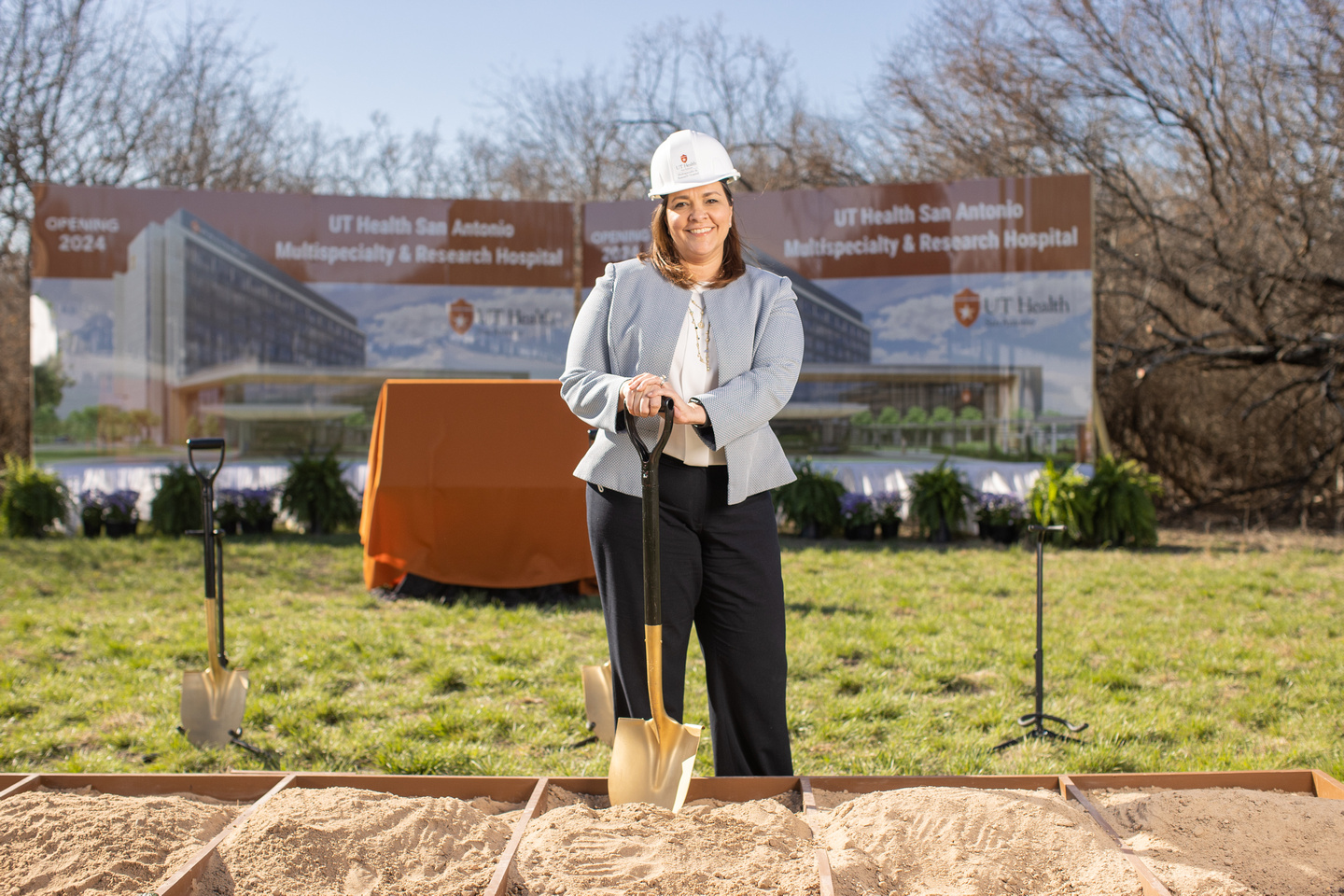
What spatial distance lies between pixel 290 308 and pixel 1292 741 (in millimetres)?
9922

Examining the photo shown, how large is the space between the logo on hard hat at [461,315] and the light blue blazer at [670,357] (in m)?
8.64

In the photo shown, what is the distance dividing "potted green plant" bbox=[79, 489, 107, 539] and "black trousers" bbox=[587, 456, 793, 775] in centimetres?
902

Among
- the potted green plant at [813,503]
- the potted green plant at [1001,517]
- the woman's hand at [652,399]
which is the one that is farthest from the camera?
the potted green plant at [813,503]

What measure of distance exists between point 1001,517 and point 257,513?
724 centimetres

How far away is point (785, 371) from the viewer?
2570mm

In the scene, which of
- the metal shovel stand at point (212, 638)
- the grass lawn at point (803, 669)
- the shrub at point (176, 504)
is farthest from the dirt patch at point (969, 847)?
the shrub at point (176, 504)

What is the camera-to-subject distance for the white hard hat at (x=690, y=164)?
248 cm

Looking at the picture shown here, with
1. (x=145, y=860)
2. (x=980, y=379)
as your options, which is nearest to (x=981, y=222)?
(x=980, y=379)

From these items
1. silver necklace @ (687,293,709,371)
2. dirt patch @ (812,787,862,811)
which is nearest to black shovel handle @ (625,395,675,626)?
silver necklace @ (687,293,709,371)

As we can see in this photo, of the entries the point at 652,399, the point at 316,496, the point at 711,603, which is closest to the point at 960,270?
the point at 316,496

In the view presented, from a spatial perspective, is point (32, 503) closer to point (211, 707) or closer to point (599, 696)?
point (211, 707)

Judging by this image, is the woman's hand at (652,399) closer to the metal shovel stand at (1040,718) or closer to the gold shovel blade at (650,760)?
the gold shovel blade at (650,760)

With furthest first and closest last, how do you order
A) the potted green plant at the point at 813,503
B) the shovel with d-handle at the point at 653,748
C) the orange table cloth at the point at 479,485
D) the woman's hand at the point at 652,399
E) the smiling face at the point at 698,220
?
the potted green plant at the point at 813,503 → the orange table cloth at the point at 479,485 → the smiling face at the point at 698,220 → the shovel with d-handle at the point at 653,748 → the woman's hand at the point at 652,399

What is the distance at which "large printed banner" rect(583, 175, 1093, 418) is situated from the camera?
9.97m
